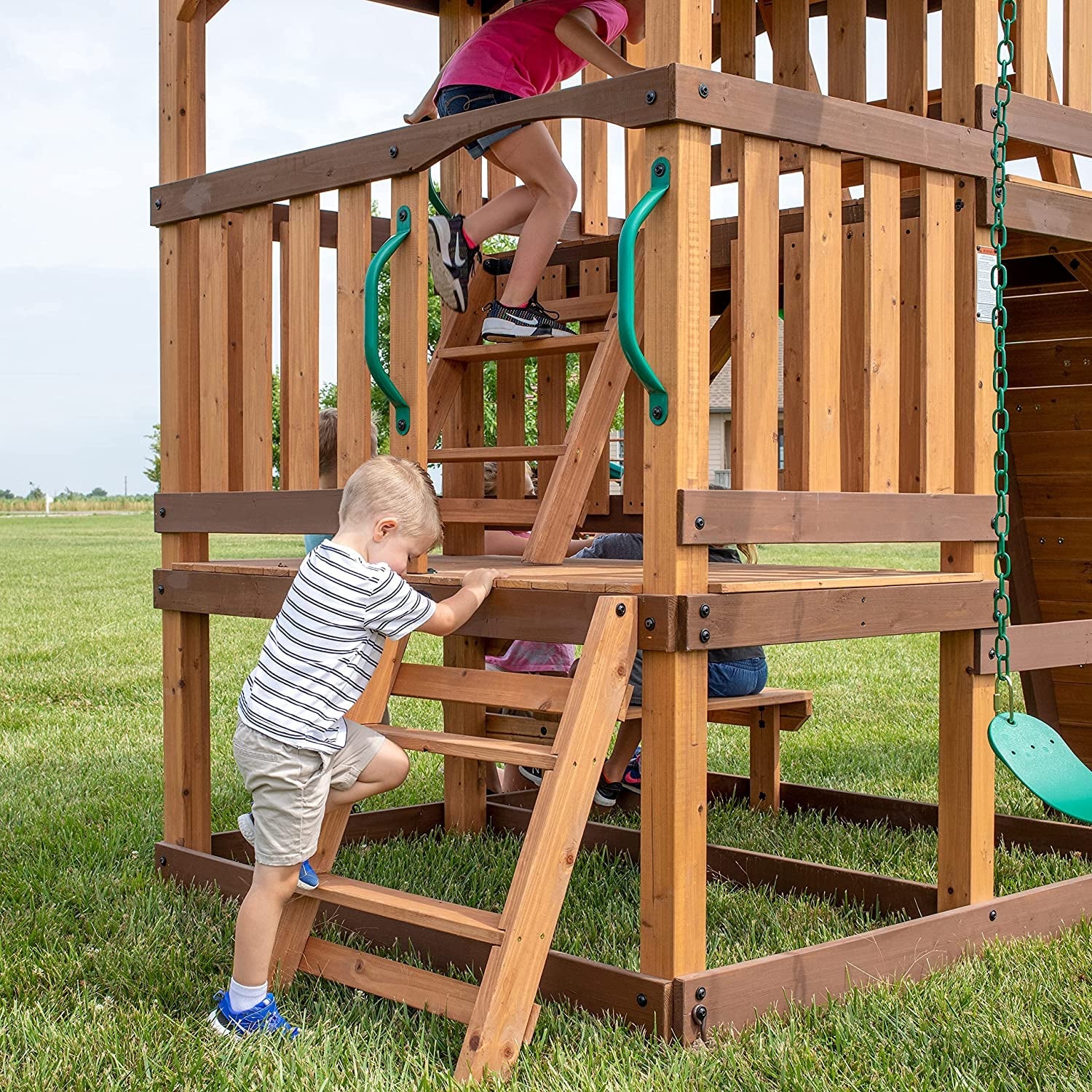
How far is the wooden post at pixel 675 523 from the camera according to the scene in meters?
3.58

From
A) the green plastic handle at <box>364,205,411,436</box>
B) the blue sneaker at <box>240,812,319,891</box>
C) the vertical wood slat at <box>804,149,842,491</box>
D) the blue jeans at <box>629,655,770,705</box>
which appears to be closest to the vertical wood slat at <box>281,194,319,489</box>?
the green plastic handle at <box>364,205,411,436</box>

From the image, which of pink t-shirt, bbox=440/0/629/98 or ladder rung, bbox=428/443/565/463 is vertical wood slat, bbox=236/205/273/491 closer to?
ladder rung, bbox=428/443/565/463

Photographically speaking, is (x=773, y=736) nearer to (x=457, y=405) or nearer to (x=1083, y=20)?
(x=457, y=405)

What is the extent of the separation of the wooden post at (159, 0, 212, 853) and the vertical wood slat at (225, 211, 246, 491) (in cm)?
14

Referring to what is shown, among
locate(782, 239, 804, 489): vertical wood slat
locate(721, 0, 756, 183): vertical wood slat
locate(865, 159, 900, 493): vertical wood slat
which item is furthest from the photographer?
locate(721, 0, 756, 183): vertical wood slat

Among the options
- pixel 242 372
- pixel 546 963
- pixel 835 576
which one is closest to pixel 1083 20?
pixel 835 576

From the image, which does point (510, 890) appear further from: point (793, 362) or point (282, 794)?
point (793, 362)

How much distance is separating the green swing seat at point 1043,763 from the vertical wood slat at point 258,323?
2.44 m

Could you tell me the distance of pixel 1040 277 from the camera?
6062 millimetres

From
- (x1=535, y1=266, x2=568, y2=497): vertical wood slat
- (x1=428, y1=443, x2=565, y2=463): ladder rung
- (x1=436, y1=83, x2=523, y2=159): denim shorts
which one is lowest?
(x1=428, y1=443, x2=565, y2=463): ladder rung

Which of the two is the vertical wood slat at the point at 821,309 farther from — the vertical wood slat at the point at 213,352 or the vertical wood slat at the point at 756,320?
the vertical wood slat at the point at 213,352

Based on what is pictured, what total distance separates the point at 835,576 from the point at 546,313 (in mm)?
1494

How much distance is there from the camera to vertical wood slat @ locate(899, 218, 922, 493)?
4.45 metres

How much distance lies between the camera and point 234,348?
5.26 meters
